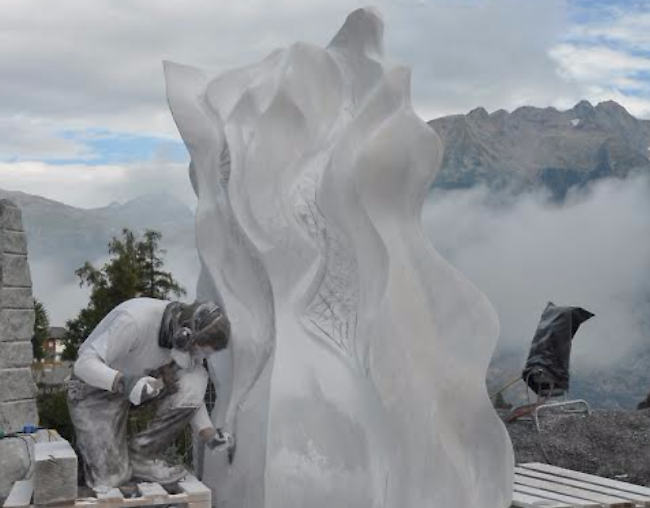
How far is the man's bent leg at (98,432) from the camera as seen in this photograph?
5.62 meters

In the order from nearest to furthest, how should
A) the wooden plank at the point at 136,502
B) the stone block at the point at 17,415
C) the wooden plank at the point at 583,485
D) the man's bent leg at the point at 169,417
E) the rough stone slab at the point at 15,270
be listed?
the wooden plank at the point at 136,502, the man's bent leg at the point at 169,417, the wooden plank at the point at 583,485, the stone block at the point at 17,415, the rough stone slab at the point at 15,270

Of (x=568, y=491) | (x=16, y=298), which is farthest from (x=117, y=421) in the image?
(x=568, y=491)

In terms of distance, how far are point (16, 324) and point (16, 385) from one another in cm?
50

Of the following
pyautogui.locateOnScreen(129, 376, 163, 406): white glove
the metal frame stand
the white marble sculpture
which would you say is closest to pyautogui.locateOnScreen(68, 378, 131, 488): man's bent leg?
pyautogui.locateOnScreen(129, 376, 163, 406): white glove

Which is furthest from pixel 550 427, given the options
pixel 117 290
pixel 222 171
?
pixel 117 290

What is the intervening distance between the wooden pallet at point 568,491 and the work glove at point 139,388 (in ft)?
8.39

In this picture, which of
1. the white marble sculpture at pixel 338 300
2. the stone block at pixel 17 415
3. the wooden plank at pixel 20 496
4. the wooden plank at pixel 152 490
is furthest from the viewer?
the stone block at pixel 17 415

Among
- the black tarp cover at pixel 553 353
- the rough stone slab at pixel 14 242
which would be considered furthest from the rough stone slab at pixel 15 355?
the black tarp cover at pixel 553 353

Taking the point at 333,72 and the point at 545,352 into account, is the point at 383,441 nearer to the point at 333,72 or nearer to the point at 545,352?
the point at 333,72

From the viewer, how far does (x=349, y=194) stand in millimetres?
6070

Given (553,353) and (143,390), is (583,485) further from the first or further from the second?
(553,353)

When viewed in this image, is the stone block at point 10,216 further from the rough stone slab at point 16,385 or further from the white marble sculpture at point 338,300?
the white marble sculpture at point 338,300

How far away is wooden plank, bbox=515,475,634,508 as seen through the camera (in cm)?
648

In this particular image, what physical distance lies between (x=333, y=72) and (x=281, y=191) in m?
0.98
